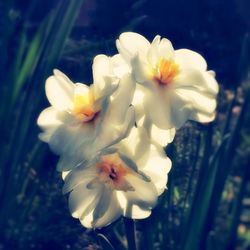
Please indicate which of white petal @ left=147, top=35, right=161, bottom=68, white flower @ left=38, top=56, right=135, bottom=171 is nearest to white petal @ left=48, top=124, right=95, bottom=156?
white flower @ left=38, top=56, right=135, bottom=171

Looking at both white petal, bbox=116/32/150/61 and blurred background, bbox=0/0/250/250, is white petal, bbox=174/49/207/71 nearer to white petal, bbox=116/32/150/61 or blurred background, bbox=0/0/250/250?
white petal, bbox=116/32/150/61

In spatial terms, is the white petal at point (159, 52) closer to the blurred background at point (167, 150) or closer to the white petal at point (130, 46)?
the white petal at point (130, 46)

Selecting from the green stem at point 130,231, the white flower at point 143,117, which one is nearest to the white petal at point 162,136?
the white flower at point 143,117

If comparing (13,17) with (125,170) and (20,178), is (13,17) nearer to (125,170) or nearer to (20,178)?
(20,178)

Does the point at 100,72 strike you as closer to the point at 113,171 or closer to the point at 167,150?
the point at 113,171

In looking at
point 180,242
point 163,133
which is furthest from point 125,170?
point 180,242

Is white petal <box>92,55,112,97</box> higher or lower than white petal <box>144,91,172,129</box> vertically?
higher
